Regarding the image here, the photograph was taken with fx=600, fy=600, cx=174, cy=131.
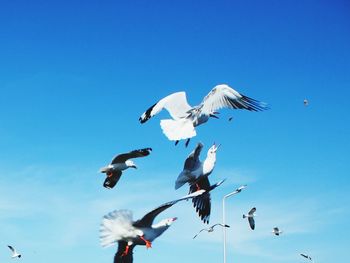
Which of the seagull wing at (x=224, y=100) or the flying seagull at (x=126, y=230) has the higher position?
the seagull wing at (x=224, y=100)

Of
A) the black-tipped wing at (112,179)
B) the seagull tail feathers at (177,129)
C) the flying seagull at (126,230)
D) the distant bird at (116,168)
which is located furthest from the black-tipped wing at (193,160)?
the flying seagull at (126,230)

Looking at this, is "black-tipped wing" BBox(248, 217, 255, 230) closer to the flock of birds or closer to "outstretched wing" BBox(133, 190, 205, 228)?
the flock of birds

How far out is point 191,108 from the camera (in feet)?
47.4

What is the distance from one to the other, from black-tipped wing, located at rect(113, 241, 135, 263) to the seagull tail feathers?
8.56ft

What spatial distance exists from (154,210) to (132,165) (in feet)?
12.8

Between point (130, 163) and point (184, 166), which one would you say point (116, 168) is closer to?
point (130, 163)

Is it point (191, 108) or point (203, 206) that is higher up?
point (191, 108)

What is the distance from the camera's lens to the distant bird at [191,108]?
1279 cm

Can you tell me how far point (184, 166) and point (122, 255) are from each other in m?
4.28

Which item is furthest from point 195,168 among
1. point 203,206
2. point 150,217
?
point 150,217

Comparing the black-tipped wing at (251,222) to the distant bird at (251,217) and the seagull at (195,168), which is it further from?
the seagull at (195,168)

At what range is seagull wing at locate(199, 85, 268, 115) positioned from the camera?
13.6 meters

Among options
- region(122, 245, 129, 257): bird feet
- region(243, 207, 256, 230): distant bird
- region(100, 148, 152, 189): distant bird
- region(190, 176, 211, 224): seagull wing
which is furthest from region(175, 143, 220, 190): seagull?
region(243, 207, 256, 230): distant bird

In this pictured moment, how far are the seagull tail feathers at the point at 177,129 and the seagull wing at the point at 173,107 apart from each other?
0.59m
